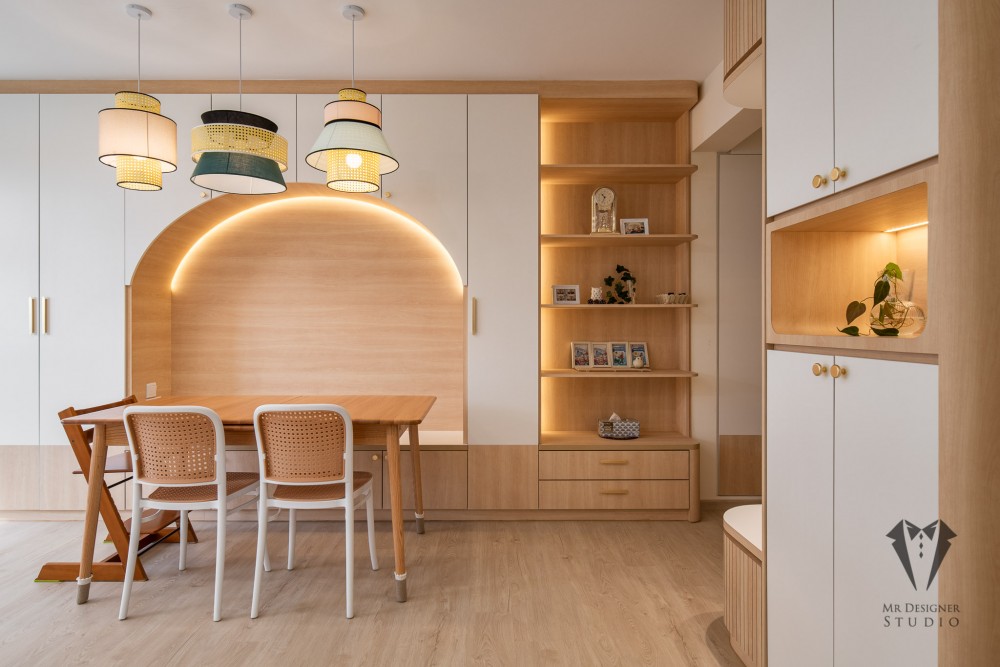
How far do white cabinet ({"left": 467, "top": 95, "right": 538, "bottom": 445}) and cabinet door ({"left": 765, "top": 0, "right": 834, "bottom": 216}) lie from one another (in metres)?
1.95

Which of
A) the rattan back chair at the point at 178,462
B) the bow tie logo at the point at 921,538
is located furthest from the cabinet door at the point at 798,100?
the rattan back chair at the point at 178,462

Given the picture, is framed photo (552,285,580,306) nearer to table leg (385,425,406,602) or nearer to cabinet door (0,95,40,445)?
table leg (385,425,406,602)

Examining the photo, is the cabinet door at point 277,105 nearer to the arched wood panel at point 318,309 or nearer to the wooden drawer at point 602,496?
the arched wood panel at point 318,309

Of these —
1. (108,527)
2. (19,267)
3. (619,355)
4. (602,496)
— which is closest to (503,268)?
(619,355)

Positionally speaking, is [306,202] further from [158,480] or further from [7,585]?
[7,585]

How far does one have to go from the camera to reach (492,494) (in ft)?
11.9

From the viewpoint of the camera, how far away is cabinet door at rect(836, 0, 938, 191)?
116 cm

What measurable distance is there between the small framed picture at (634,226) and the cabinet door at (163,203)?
2820 mm

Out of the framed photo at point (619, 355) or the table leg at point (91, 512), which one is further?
the framed photo at point (619, 355)

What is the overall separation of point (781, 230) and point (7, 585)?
3866 mm

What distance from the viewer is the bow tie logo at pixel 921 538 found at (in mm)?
1113

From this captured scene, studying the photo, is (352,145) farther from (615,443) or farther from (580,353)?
(615,443)

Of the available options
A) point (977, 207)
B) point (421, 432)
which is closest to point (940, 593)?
point (977, 207)

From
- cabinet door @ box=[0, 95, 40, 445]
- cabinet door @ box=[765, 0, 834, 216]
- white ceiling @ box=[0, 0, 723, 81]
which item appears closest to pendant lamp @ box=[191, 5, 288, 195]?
white ceiling @ box=[0, 0, 723, 81]
